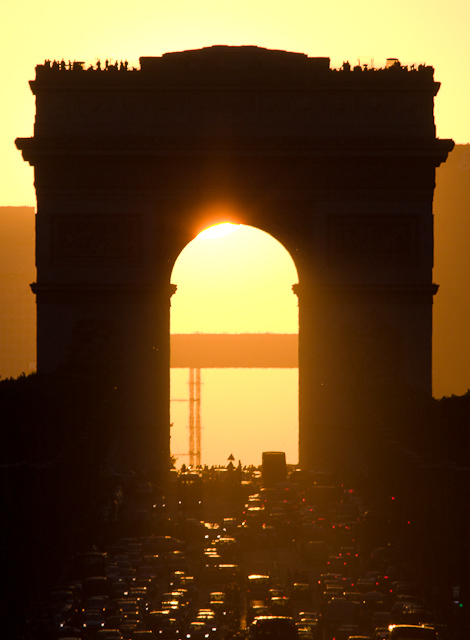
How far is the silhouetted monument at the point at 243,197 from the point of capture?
4897cm

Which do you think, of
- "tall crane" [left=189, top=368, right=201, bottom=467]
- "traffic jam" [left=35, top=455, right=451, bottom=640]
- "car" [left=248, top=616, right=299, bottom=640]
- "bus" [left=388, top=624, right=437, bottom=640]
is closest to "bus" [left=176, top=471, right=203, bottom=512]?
"traffic jam" [left=35, top=455, right=451, bottom=640]

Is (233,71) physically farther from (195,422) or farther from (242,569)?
(195,422)

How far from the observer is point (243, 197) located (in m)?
49.4

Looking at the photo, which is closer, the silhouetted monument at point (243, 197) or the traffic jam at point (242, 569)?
the traffic jam at point (242, 569)

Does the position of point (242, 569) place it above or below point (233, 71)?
below

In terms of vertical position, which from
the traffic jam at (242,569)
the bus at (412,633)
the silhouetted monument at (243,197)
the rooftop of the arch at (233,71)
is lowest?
the bus at (412,633)

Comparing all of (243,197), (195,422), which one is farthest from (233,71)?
(195,422)

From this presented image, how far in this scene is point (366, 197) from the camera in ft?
162

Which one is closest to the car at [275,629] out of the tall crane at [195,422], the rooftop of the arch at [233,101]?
the rooftop of the arch at [233,101]

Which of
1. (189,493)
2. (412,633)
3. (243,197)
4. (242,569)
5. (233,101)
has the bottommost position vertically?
(412,633)

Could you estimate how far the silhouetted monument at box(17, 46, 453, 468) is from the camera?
48969 millimetres

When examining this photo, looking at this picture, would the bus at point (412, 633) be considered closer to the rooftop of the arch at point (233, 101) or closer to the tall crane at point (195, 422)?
the rooftop of the arch at point (233, 101)

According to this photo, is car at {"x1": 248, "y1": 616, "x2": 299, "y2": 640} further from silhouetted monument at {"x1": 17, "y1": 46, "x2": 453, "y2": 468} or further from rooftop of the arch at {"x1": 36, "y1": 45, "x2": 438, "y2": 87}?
rooftop of the arch at {"x1": 36, "y1": 45, "x2": 438, "y2": 87}

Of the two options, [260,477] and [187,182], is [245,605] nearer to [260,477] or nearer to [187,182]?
[187,182]
